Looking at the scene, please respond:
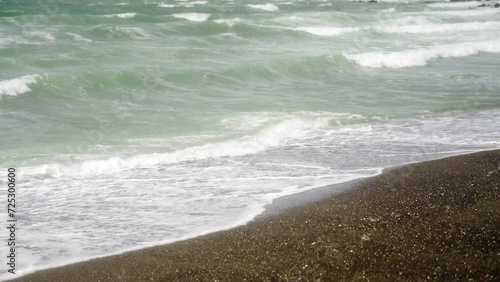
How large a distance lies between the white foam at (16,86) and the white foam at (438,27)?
24.6 metres

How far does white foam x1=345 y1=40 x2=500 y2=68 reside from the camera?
1000 inches

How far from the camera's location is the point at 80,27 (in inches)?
1310

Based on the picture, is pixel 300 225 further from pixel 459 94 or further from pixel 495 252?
pixel 459 94

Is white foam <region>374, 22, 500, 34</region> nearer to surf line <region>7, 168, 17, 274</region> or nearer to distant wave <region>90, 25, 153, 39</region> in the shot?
distant wave <region>90, 25, 153, 39</region>

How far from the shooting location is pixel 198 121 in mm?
Answer: 14922

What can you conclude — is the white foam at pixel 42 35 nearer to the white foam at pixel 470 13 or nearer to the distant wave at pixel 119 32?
the distant wave at pixel 119 32

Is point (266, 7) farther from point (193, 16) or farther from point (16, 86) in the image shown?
point (16, 86)

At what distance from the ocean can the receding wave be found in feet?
0.12

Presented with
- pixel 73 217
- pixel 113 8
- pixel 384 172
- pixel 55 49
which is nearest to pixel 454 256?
pixel 384 172

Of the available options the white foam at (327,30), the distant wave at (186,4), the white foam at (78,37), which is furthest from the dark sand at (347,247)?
the distant wave at (186,4)

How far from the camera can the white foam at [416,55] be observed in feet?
83.4

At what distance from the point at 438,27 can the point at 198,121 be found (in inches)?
1197

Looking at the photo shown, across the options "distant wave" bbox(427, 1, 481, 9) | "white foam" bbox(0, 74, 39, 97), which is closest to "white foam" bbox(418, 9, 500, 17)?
"distant wave" bbox(427, 1, 481, 9)

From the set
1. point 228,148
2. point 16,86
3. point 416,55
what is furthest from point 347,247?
point 416,55
